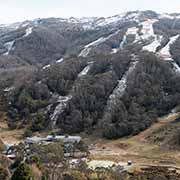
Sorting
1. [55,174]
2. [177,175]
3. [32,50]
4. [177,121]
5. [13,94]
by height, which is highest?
[55,174]

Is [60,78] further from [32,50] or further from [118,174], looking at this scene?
[32,50]

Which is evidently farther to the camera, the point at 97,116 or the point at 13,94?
the point at 13,94

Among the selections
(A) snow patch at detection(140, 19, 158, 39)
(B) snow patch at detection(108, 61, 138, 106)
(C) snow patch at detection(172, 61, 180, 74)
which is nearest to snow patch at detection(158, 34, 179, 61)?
(C) snow patch at detection(172, 61, 180, 74)

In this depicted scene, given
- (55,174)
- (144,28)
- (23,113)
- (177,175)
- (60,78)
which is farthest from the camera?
(144,28)

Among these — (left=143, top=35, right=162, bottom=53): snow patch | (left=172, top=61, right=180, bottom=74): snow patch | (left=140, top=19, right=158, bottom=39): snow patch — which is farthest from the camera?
(left=140, top=19, right=158, bottom=39): snow patch

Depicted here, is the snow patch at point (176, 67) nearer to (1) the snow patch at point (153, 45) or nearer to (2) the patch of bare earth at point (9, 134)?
(1) the snow patch at point (153, 45)

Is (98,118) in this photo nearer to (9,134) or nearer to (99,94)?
(99,94)

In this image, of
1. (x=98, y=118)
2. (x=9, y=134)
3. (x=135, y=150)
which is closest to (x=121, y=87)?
(x=98, y=118)

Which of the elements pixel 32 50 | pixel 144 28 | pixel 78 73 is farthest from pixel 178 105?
pixel 32 50

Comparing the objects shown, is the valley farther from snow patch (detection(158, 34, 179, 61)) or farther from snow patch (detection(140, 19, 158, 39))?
snow patch (detection(140, 19, 158, 39))

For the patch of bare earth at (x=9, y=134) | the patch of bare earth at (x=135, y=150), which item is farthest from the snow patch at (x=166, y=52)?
the patch of bare earth at (x=9, y=134)

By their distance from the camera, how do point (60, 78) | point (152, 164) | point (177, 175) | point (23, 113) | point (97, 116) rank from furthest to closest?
point (60, 78), point (23, 113), point (97, 116), point (152, 164), point (177, 175)
